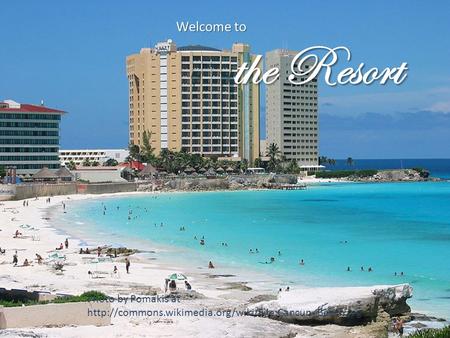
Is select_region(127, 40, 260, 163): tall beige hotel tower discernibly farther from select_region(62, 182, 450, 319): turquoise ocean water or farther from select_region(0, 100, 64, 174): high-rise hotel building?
select_region(0, 100, 64, 174): high-rise hotel building

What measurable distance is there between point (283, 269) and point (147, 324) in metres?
17.4

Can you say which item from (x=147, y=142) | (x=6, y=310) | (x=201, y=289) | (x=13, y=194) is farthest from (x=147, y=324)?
(x=147, y=142)

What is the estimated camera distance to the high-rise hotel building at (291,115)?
185750 millimetres

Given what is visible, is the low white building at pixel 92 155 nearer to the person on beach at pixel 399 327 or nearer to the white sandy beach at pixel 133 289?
the white sandy beach at pixel 133 289

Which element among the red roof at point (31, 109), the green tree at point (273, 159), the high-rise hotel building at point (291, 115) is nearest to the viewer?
the red roof at point (31, 109)

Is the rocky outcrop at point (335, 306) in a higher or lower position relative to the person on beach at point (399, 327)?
higher

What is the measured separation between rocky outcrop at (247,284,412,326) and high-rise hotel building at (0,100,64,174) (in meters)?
88.8

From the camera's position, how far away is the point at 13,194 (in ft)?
308

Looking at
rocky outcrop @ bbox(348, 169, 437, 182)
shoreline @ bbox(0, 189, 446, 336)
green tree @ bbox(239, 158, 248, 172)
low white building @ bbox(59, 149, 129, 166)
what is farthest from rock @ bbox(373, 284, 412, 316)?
rocky outcrop @ bbox(348, 169, 437, 182)

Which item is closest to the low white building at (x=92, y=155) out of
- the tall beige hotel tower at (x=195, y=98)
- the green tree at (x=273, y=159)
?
the tall beige hotel tower at (x=195, y=98)

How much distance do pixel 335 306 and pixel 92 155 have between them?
498 feet

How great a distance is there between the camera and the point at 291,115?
18712cm

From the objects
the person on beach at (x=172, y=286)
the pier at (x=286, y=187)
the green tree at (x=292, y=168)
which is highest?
the green tree at (x=292, y=168)

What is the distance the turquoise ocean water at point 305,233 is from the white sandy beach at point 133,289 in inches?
179
